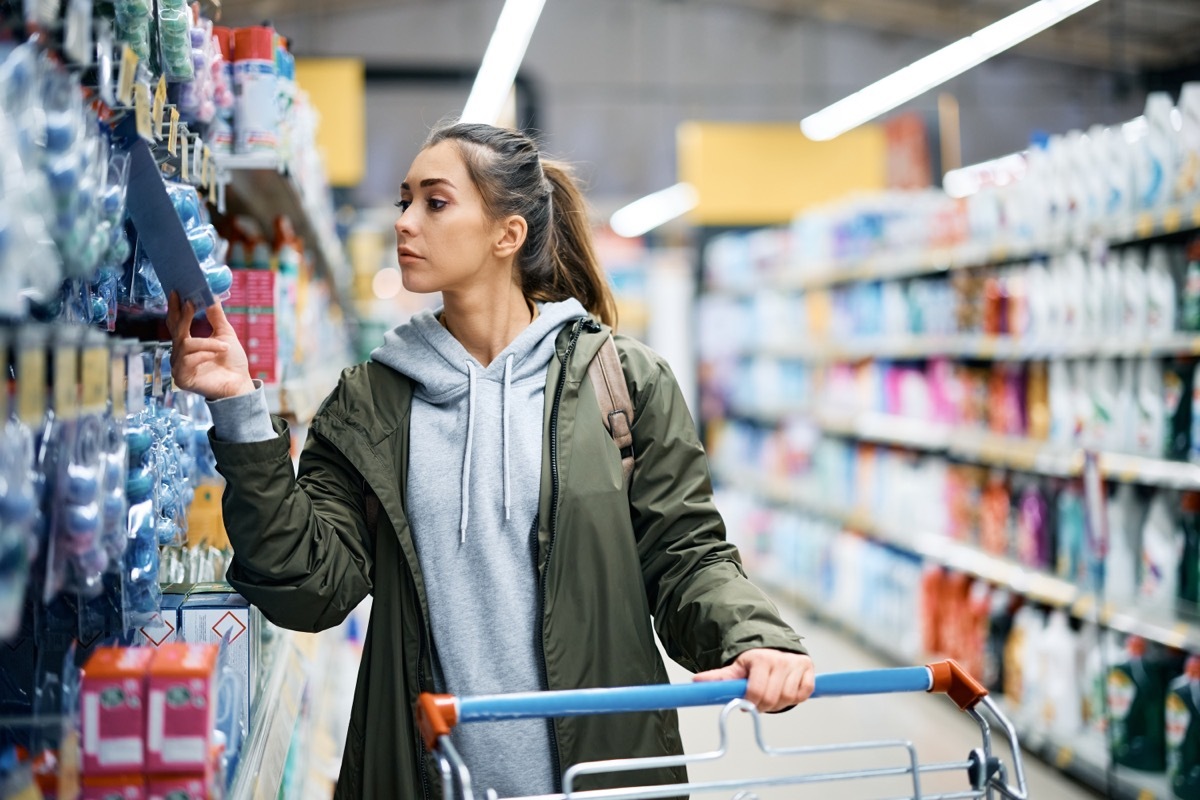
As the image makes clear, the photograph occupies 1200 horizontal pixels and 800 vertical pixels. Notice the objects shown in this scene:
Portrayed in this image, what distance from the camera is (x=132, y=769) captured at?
1201 millimetres

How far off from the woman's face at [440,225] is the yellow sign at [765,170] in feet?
33.5

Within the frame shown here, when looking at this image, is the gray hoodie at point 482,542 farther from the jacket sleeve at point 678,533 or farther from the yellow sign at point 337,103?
the yellow sign at point 337,103

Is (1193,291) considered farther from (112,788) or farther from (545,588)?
(112,788)

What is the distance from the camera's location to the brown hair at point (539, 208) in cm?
197

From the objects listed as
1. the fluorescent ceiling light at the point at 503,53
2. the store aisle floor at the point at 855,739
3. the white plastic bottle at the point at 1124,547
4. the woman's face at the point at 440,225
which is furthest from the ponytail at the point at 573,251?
the fluorescent ceiling light at the point at 503,53

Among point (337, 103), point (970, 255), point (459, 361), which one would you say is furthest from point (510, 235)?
point (337, 103)

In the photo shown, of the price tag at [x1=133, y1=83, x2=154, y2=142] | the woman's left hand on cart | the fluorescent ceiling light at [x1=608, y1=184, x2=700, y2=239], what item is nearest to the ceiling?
the fluorescent ceiling light at [x1=608, y1=184, x2=700, y2=239]

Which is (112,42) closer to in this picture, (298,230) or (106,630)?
(106,630)

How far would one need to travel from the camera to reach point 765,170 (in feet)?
40.7

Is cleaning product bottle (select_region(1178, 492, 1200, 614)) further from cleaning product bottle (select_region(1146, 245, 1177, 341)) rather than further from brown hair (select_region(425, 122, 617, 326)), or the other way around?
brown hair (select_region(425, 122, 617, 326))

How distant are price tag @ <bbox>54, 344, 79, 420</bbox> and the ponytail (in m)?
1.15

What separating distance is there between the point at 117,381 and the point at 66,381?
8.6 inches

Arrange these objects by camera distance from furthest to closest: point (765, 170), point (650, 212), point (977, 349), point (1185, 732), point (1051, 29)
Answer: point (650, 212)
point (1051, 29)
point (765, 170)
point (977, 349)
point (1185, 732)

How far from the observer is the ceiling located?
14.7m
